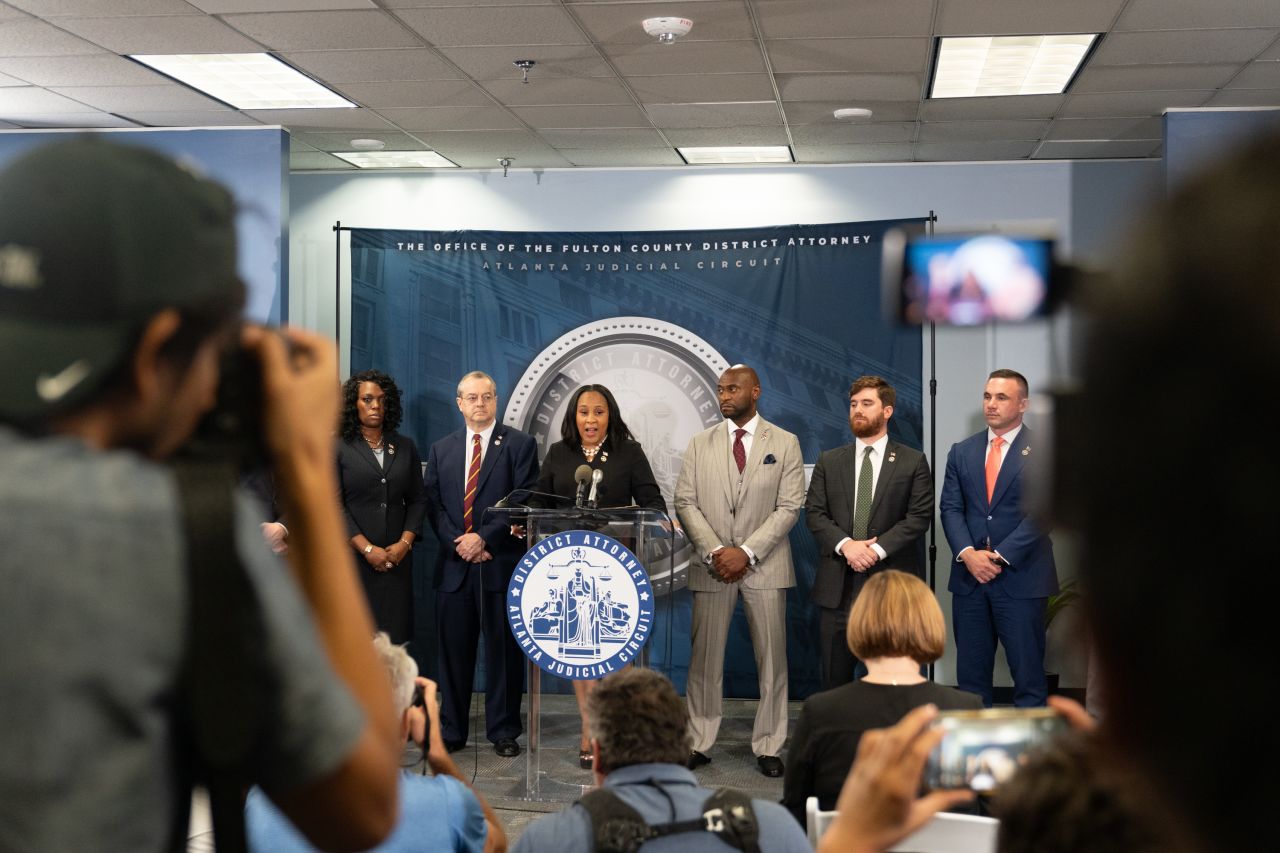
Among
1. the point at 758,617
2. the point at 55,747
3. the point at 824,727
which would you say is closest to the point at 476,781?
the point at 758,617

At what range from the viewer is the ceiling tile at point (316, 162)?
7.27 meters

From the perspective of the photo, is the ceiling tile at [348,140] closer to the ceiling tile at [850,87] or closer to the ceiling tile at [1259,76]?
the ceiling tile at [850,87]

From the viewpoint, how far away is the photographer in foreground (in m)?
0.45

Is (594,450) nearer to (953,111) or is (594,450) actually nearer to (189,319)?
(953,111)

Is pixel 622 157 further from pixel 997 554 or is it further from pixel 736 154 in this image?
pixel 997 554

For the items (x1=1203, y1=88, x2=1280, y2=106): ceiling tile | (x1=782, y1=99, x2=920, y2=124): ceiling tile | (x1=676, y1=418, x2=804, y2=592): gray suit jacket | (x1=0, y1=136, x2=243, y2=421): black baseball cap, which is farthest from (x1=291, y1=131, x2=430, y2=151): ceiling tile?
(x1=0, y1=136, x2=243, y2=421): black baseball cap

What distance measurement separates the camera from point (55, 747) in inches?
17.8

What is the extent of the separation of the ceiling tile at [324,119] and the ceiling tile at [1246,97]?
420 cm

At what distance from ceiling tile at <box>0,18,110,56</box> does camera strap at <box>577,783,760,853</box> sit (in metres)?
4.16

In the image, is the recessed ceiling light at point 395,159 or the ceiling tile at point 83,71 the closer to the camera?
the ceiling tile at point 83,71

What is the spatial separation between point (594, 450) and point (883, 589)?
284cm

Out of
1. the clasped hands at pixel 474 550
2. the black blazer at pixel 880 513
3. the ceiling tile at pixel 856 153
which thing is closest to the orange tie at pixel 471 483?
the clasped hands at pixel 474 550

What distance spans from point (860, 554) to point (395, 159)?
12.6 ft

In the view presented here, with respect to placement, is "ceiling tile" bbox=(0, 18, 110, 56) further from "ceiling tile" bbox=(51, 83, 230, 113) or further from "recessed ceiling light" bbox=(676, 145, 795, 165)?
"recessed ceiling light" bbox=(676, 145, 795, 165)
